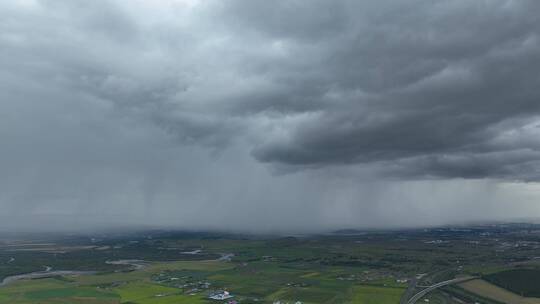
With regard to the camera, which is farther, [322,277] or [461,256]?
[461,256]

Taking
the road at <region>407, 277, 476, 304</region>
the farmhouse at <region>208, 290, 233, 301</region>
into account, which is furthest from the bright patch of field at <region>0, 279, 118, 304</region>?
the road at <region>407, 277, 476, 304</region>

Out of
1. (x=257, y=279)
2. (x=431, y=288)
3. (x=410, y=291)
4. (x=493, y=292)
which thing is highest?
(x=257, y=279)

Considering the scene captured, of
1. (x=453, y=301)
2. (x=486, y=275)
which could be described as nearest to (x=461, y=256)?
(x=486, y=275)

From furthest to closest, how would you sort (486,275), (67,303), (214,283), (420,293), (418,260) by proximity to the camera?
1. (418,260)
2. (486,275)
3. (214,283)
4. (420,293)
5. (67,303)

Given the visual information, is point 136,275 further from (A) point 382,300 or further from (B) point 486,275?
(B) point 486,275

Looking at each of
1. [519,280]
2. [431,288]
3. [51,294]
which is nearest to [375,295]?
[431,288]

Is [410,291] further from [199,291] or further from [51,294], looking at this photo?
[51,294]
